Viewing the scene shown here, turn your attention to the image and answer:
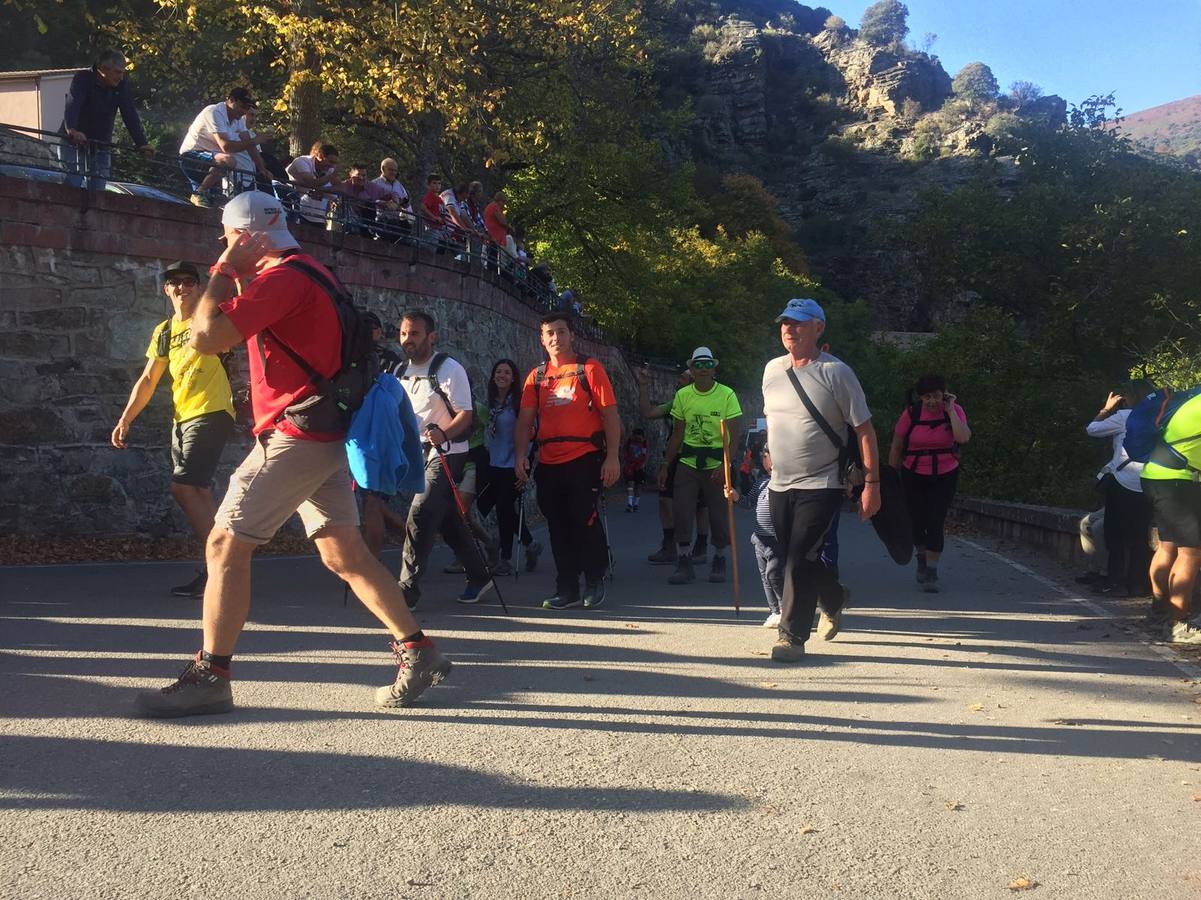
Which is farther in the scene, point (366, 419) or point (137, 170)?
point (137, 170)

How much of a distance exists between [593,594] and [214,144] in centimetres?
755

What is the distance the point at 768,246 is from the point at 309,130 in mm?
44376

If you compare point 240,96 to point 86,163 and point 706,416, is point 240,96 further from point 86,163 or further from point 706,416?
point 706,416

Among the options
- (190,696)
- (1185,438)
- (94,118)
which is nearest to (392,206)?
(94,118)

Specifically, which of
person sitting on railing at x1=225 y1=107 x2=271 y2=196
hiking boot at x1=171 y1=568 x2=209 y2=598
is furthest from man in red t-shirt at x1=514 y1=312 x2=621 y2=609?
person sitting on railing at x1=225 y1=107 x2=271 y2=196

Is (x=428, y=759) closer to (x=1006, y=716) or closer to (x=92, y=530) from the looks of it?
(x=1006, y=716)

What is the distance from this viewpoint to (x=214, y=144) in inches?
541

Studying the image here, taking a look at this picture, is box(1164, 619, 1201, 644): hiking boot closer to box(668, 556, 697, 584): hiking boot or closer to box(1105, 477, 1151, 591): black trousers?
box(1105, 477, 1151, 591): black trousers

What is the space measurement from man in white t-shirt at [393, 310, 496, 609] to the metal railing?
16.4ft

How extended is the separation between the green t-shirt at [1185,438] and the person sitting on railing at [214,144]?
941 cm

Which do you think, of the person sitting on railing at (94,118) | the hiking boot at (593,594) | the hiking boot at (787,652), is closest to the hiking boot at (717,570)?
the hiking boot at (593,594)

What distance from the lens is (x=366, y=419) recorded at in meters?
5.46

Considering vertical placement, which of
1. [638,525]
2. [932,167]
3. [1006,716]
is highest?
[932,167]

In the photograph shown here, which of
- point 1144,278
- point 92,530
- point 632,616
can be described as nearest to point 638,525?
point 92,530
